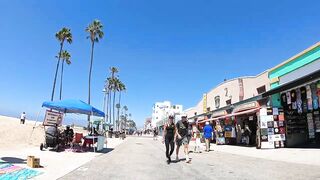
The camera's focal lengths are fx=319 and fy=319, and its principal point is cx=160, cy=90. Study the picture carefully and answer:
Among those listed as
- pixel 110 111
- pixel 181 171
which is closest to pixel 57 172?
pixel 181 171

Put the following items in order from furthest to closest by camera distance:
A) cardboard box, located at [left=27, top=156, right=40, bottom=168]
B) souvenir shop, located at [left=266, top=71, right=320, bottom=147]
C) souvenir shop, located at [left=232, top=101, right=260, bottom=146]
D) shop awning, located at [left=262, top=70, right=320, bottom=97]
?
souvenir shop, located at [left=232, top=101, right=260, bottom=146] < souvenir shop, located at [left=266, top=71, right=320, bottom=147] < shop awning, located at [left=262, top=70, right=320, bottom=97] < cardboard box, located at [left=27, top=156, right=40, bottom=168]

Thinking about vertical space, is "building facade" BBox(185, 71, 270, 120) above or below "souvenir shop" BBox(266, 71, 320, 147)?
above

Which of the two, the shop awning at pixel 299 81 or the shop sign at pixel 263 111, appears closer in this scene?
the shop awning at pixel 299 81

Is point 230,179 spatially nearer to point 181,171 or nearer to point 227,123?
point 181,171

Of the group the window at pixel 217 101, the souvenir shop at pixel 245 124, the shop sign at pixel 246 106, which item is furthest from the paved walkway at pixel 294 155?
the window at pixel 217 101

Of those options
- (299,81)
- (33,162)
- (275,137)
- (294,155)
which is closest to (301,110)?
(299,81)

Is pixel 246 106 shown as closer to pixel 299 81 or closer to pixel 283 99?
pixel 283 99

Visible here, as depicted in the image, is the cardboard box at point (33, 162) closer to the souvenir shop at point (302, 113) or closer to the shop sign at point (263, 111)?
the souvenir shop at point (302, 113)

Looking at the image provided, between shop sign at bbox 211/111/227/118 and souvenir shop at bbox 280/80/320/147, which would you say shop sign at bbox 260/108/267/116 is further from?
shop sign at bbox 211/111/227/118

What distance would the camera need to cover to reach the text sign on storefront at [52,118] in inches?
726

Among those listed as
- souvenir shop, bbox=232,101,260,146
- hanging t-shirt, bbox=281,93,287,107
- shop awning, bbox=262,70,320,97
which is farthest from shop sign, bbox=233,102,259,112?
shop awning, bbox=262,70,320,97

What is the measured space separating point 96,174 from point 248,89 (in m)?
23.5

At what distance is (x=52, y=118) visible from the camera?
61.9 feet

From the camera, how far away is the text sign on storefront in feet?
60.5
